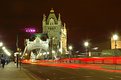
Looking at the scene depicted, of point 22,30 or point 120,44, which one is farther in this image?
point 120,44

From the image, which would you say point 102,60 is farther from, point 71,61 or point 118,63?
point 71,61

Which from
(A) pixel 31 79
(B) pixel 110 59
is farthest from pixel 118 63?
(A) pixel 31 79

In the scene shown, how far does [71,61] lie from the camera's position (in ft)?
337

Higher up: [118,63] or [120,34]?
[120,34]

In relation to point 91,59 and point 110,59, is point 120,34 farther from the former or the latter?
point 110,59

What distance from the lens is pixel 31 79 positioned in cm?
3047

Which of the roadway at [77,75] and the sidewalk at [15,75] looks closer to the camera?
the sidewalk at [15,75]

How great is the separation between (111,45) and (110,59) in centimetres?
4637

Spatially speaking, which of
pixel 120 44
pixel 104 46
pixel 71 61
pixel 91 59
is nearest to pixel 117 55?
pixel 91 59

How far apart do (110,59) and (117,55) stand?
5.22ft

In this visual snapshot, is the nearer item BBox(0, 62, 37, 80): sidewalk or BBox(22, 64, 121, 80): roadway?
BBox(0, 62, 37, 80): sidewalk

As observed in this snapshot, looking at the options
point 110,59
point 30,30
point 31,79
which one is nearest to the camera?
point 31,79

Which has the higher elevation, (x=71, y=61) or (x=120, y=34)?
(x=120, y=34)

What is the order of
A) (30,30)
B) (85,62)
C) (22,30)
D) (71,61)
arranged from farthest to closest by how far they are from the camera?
1. (71,61)
2. (85,62)
3. (22,30)
4. (30,30)
